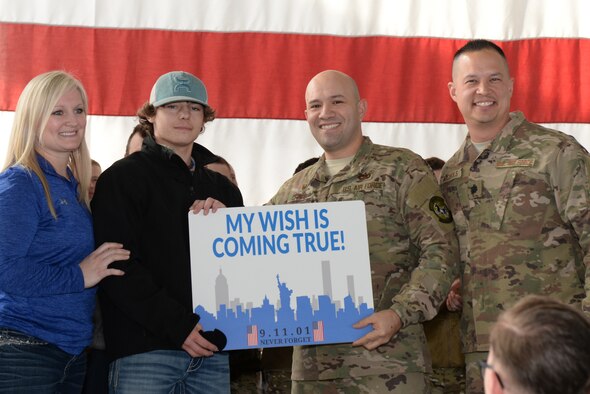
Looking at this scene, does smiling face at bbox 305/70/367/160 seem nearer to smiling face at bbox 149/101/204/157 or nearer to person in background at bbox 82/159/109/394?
smiling face at bbox 149/101/204/157

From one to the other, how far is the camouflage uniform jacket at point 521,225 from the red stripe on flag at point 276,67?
6.41ft

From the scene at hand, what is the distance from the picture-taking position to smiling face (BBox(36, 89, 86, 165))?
2949 mm

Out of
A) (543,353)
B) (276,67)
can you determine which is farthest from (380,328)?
(276,67)

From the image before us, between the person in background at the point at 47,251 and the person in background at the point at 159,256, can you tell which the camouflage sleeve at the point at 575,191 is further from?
the person in background at the point at 47,251

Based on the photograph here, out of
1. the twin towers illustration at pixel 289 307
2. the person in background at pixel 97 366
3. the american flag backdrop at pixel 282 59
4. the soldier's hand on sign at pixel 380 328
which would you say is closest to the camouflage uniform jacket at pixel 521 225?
the soldier's hand on sign at pixel 380 328

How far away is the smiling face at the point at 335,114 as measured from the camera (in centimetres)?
345

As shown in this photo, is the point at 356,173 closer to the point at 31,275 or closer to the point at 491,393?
the point at 31,275

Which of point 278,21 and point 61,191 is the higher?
point 278,21

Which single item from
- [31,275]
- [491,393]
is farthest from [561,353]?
[31,275]

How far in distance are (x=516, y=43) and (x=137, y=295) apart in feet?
11.1

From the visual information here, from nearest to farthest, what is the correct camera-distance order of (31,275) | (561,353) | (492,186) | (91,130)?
(561,353)
(31,275)
(492,186)
(91,130)

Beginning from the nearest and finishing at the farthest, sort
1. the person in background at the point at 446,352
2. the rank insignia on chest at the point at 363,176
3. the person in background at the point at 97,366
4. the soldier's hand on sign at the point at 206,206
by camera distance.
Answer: the soldier's hand on sign at the point at 206,206, the rank insignia on chest at the point at 363,176, the person in background at the point at 97,366, the person in background at the point at 446,352

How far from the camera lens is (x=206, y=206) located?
10.2 feet

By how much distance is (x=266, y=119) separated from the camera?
512cm
